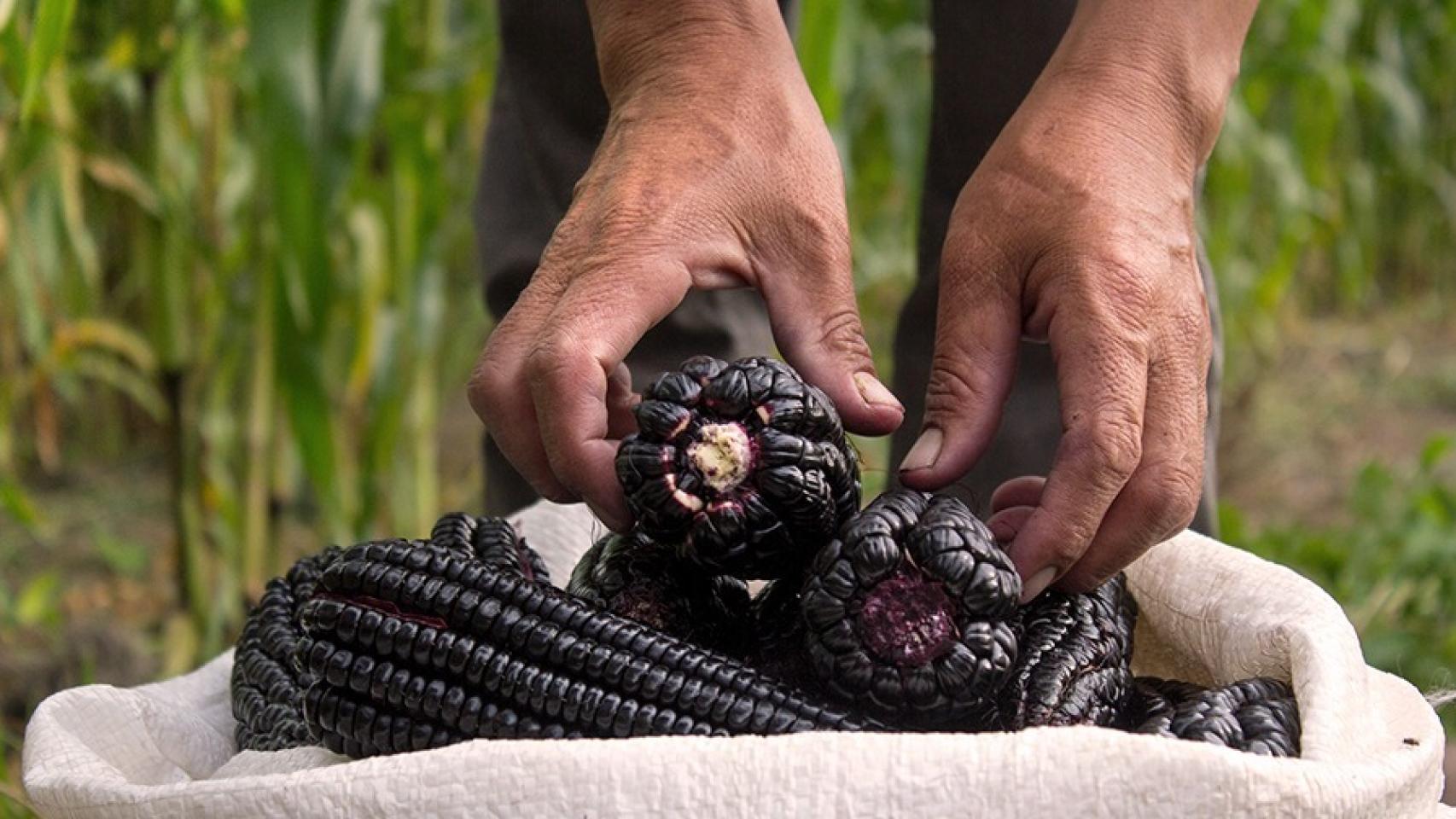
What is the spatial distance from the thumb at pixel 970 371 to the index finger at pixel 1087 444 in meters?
0.08

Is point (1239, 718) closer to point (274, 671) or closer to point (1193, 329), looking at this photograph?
point (1193, 329)

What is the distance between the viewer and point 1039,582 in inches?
42.1

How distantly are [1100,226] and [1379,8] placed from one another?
4.05m

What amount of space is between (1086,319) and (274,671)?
2.19 feet

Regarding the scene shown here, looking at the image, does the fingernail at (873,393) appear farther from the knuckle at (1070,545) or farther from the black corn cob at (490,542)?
the black corn cob at (490,542)

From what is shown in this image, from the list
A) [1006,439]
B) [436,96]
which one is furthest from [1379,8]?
[1006,439]

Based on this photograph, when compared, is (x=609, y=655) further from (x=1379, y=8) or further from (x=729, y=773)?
(x=1379, y=8)

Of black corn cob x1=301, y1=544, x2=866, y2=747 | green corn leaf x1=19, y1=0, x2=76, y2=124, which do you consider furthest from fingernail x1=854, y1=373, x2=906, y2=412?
green corn leaf x1=19, y1=0, x2=76, y2=124

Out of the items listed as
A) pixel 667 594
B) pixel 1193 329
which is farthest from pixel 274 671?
pixel 1193 329

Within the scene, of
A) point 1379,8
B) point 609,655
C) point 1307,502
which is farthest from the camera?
point 1379,8

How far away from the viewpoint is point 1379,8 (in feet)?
15.1

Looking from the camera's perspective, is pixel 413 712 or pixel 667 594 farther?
pixel 667 594

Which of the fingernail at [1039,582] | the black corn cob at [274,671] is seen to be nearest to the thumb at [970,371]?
the fingernail at [1039,582]

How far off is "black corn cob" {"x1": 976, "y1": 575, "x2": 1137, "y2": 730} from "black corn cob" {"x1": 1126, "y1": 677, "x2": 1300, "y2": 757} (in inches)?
1.4
